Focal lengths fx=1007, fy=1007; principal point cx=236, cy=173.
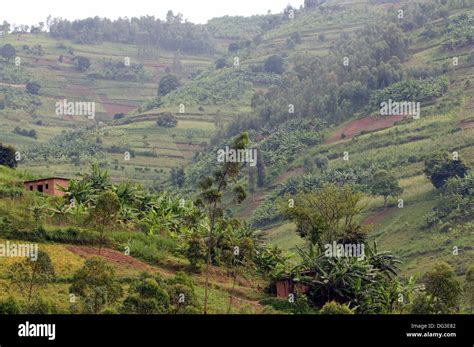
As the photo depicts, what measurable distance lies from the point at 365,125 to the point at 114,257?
77.7m

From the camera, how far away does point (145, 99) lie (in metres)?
189

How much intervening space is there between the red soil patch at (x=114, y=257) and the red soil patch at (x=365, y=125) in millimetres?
72975

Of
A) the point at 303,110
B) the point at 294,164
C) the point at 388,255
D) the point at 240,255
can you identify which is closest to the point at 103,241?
the point at 240,255

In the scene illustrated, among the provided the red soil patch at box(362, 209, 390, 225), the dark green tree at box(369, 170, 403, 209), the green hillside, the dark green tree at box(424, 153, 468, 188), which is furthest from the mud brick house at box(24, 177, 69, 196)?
the dark green tree at box(424, 153, 468, 188)

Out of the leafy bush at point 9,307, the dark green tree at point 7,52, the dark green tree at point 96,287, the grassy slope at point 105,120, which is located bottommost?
the grassy slope at point 105,120

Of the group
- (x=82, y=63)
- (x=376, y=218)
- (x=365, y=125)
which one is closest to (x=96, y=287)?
(x=376, y=218)

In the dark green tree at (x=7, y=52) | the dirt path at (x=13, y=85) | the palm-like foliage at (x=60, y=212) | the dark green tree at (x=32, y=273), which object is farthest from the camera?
the dark green tree at (x=7, y=52)

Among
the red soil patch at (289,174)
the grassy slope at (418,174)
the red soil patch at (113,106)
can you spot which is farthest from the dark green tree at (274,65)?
the red soil patch at (289,174)

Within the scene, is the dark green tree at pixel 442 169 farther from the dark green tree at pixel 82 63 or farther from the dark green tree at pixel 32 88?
the dark green tree at pixel 82 63

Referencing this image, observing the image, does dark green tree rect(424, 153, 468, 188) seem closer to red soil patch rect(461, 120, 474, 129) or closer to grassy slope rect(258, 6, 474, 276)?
grassy slope rect(258, 6, 474, 276)

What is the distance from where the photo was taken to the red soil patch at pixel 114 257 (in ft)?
144
